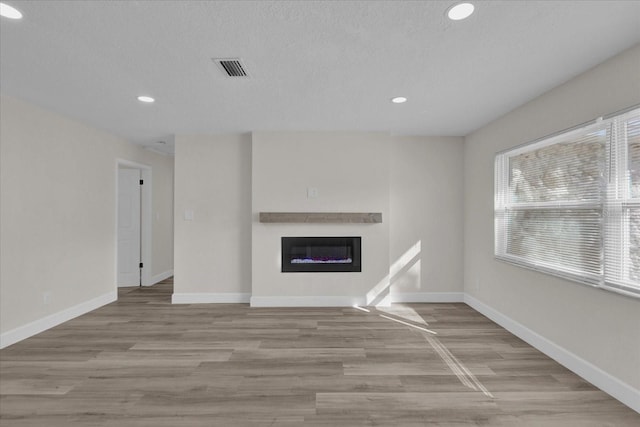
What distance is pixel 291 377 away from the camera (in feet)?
8.11

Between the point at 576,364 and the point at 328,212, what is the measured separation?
9.52ft

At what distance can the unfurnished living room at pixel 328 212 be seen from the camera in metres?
2.00

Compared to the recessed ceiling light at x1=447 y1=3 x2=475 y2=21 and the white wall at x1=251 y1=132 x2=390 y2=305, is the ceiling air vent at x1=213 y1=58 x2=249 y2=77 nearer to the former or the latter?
the recessed ceiling light at x1=447 y1=3 x2=475 y2=21

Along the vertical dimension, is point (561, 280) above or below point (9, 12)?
below

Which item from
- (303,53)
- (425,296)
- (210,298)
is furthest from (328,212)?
(303,53)

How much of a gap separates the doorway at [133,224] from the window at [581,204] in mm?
5403

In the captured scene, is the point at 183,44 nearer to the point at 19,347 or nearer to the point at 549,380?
the point at 19,347

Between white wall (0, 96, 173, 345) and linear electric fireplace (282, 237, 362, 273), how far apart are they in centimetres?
250

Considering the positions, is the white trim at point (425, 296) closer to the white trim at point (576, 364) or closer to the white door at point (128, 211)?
the white trim at point (576, 364)

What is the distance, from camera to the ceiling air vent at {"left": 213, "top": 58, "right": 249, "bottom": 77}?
232cm

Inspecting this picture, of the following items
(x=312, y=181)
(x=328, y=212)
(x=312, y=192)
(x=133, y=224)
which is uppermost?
(x=312, y=181)

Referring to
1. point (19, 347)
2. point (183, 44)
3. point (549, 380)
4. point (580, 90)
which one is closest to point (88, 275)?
point (19, 347)

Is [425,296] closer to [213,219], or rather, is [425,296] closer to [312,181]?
[312,181]

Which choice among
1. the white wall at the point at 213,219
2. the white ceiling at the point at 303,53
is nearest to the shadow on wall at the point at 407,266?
the white ceiling at the point at 303,53
